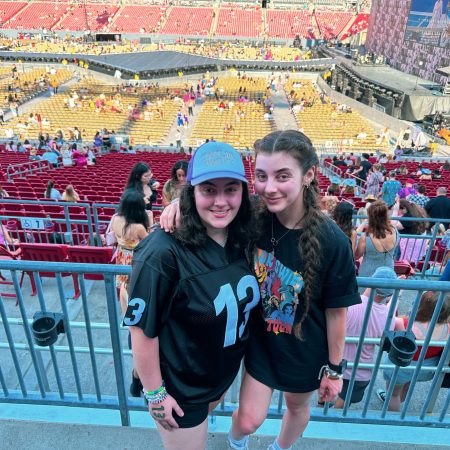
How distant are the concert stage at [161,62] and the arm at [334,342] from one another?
38.8 m

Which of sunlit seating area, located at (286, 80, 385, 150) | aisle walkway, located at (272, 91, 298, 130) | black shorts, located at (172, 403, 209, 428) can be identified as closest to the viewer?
black shorts, located at (172, 403, 209, 428)

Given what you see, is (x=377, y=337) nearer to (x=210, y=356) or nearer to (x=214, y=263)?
(x=210, y=356)

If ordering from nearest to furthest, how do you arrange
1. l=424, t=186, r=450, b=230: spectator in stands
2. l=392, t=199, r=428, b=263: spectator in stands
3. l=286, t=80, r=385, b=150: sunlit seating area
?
l=392, t=199, r=428, b=263: spectator in stands → l=424, t=186, r=450, b=230: spectator in stands → l=286, t=80, r=385, b=150: sunlit seating area

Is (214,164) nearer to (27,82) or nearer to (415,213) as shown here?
(415,213)

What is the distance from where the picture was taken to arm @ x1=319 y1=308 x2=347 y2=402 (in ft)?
6.36

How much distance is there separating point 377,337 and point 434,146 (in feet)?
69.6

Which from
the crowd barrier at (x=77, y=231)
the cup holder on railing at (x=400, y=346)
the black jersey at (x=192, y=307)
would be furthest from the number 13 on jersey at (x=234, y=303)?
the crowd barrier at (x=77, y=231)

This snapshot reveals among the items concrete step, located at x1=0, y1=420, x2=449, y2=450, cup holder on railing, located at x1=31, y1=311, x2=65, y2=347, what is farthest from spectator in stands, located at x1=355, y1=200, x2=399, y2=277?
cup holder on railing, located at x1=31, y1=311, x2=65, y2=347

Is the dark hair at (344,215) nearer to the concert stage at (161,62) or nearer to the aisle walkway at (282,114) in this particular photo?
the aisle walkway at (282,114)

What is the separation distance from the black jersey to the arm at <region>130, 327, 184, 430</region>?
0.04 meters

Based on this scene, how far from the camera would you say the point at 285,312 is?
76.0 inches

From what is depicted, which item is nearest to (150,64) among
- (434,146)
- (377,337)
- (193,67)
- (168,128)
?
(193,67)

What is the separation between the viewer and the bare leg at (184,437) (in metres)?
2.03

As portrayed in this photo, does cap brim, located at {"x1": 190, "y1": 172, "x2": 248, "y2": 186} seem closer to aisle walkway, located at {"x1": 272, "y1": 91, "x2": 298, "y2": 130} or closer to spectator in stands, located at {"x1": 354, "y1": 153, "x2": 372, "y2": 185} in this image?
spectator in stands, located at {"x1": 354, "y1": 153, "x2": 372, "y2": 185}
